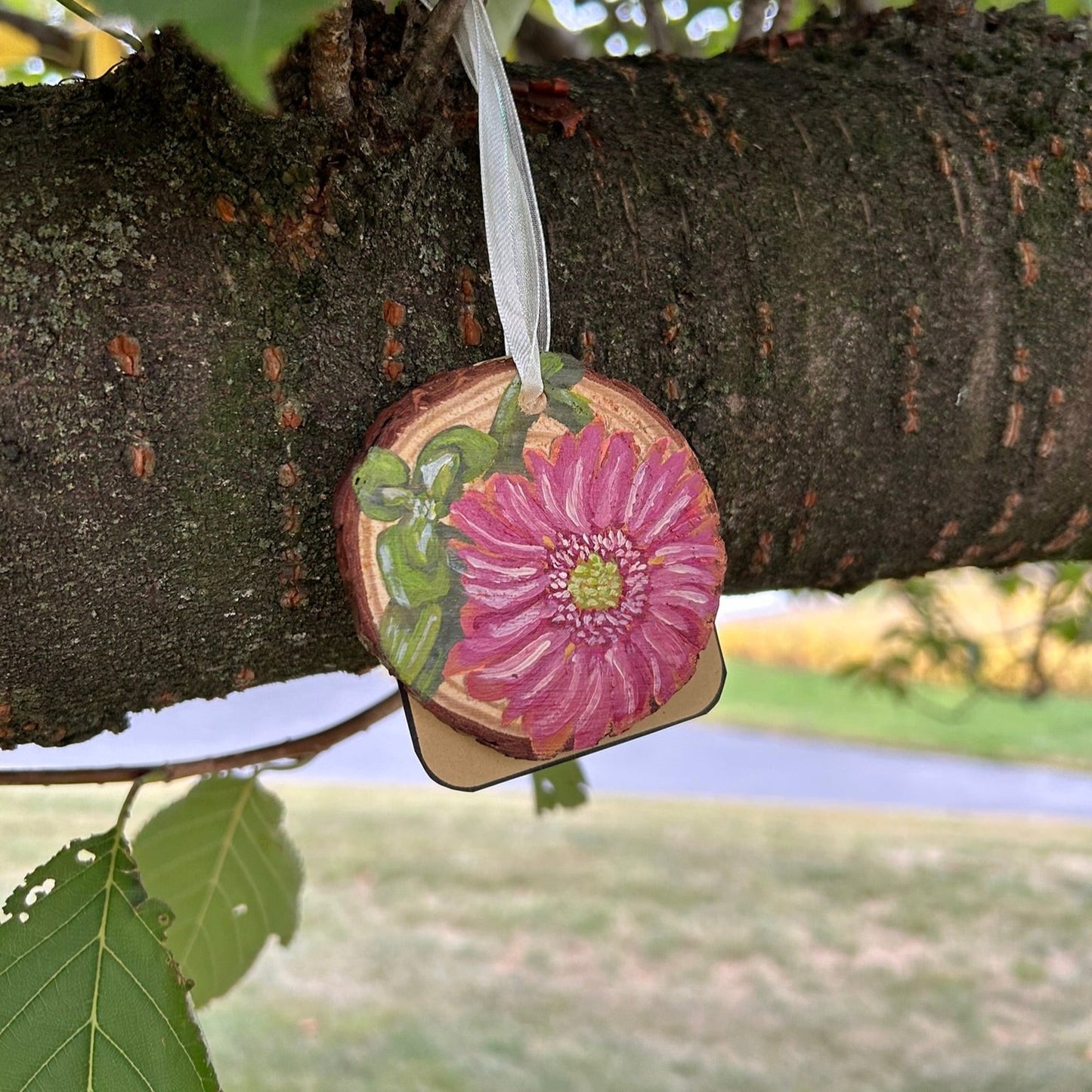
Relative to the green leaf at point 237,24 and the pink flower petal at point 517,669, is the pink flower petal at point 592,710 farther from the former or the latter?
the green leaf at point 237,24

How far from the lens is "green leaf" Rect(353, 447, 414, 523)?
0.58m

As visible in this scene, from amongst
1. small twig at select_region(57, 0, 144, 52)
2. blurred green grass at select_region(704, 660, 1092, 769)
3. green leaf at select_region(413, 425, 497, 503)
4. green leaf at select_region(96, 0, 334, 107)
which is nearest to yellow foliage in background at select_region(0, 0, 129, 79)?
small twig at select_region(57, 0, 144, 52)

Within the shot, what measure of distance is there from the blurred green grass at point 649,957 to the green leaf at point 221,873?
2.62 metres

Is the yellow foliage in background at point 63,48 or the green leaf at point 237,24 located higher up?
the yellow foliage in background at point 63,48

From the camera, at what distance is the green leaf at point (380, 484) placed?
22.6 inches

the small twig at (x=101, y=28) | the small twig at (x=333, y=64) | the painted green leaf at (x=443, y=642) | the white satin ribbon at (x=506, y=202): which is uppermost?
the small twig at (x=101, y=28)

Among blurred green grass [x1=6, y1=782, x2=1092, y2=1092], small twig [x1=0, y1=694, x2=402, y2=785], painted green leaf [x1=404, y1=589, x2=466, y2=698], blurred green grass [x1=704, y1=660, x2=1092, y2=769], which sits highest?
painted green leaf [x1=404, y1=589, x2=466, y2=698]

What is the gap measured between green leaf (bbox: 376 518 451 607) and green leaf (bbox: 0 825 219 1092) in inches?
11.7

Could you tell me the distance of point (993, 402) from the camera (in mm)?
778

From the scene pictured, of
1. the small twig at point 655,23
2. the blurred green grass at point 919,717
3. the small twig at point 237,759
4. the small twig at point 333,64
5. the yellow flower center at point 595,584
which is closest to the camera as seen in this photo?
the small twig at point 333,64

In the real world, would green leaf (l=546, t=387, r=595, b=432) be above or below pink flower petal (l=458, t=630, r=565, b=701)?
above

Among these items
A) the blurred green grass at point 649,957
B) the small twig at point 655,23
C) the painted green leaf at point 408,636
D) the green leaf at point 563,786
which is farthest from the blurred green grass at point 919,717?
the painted green leaf at point 408,636

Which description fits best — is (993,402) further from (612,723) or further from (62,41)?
(62,41)

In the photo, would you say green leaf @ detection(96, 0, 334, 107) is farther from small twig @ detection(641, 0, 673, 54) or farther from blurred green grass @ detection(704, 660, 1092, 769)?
blurred green grass @ detection(704, 660, 1092, 769)
